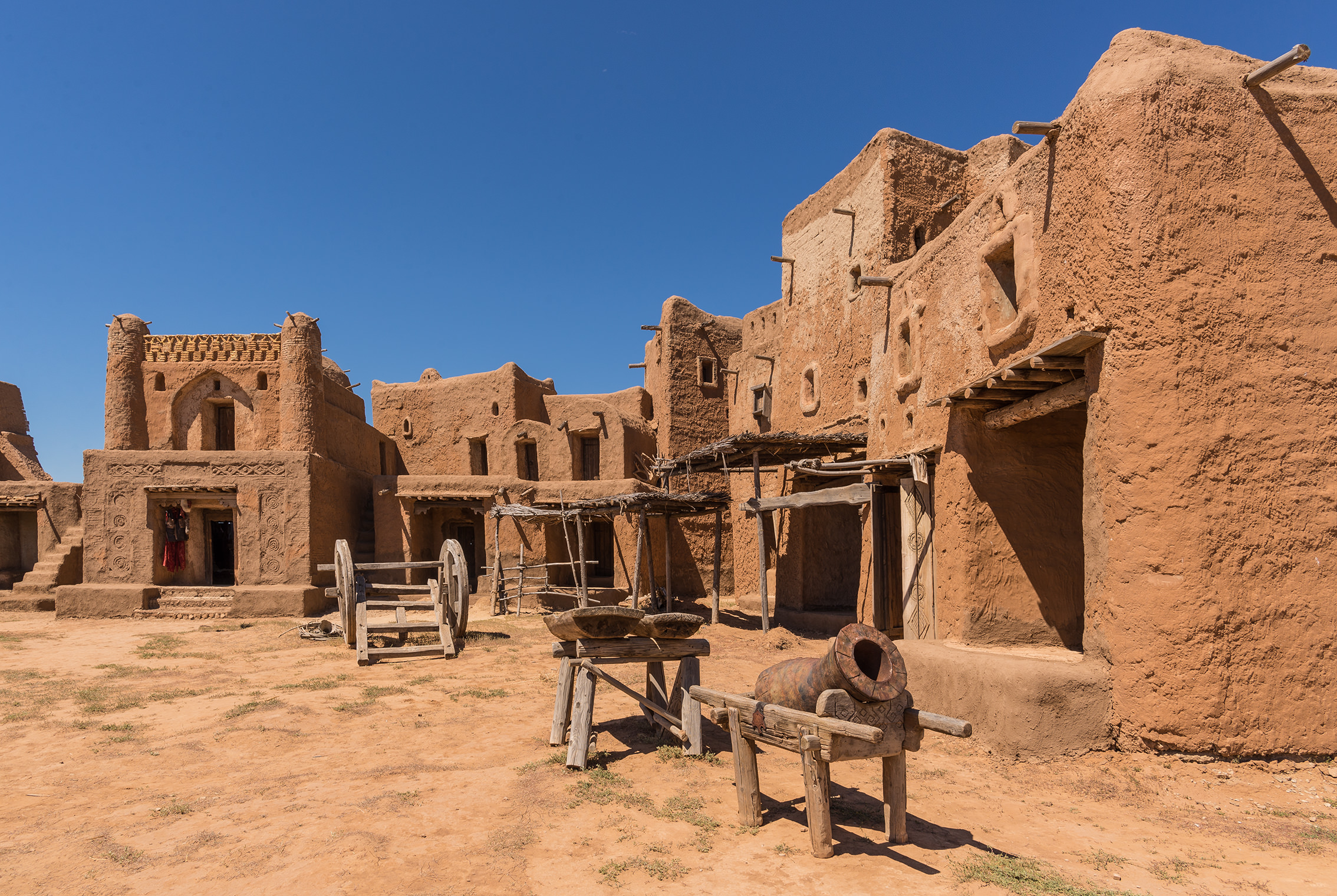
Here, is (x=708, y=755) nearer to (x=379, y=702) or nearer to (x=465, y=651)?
(x=379, y=702)

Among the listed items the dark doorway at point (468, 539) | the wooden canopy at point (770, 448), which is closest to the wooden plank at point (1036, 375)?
the wooden canopy at point (770, 448)

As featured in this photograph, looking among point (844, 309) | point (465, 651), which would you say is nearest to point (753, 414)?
point (844, 309)

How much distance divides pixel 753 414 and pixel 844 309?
5151 mm

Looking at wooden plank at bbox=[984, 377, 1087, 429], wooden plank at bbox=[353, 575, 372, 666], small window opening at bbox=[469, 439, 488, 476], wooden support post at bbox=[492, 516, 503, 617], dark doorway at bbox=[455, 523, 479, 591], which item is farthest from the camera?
small window opening at bbox=[469, 439, 488, 476]

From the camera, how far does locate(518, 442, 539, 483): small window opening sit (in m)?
24.2

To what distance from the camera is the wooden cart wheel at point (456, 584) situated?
485 inches

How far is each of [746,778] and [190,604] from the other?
1729cm

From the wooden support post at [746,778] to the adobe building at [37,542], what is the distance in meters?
21.1

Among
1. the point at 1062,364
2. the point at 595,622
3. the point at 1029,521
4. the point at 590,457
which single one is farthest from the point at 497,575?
the point at 1062,364

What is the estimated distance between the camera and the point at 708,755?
261 inches

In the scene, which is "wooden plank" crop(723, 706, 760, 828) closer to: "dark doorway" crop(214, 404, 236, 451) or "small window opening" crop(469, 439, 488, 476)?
"dark doorway" crop(214, 404, 236, 451)

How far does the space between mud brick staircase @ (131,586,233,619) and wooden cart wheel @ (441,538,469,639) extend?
26.0 feet

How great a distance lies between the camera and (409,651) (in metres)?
11.5

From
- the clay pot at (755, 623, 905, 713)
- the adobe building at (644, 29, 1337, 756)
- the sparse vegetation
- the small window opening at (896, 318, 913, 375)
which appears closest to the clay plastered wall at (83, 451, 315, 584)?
the small window opening at (896, 318, 913, 375)
